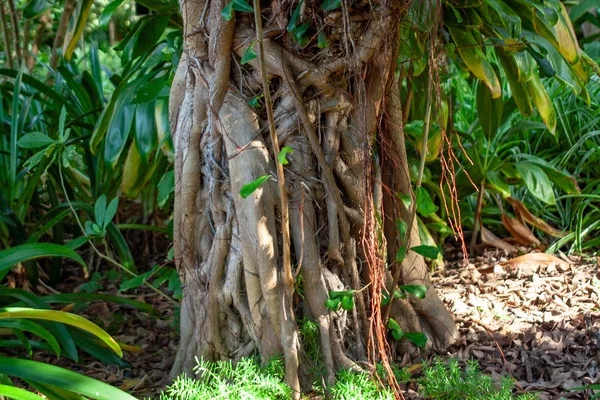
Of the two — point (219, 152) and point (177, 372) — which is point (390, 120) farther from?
point (177, 372)

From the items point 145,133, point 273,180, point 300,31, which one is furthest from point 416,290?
point 145,133

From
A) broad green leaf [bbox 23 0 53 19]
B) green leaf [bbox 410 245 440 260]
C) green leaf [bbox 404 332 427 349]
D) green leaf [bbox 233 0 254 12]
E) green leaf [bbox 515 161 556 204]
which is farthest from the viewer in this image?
green leaf [bbox 515 161 556 204]

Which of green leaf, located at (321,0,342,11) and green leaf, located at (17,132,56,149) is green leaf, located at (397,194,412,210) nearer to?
green leaf, located at (321,0,342,11)

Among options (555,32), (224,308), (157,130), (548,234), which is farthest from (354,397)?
(548,234)

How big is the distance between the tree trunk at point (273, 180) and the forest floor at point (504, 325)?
37 cm

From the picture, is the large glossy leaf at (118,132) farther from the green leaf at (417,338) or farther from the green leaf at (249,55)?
the green leaf at (417,338)

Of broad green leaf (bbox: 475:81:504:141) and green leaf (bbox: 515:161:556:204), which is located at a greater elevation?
broad green leaf (bbox: 475:81:504:141)

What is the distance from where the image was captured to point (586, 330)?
2.53m

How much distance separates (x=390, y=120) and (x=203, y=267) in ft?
2.59

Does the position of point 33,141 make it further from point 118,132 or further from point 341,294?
point 341,294

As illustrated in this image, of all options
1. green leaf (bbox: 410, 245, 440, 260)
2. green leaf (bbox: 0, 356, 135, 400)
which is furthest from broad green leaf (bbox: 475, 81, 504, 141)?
green leaf (bbox: 0, 356, 135, 400)

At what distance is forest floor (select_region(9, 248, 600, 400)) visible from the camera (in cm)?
233

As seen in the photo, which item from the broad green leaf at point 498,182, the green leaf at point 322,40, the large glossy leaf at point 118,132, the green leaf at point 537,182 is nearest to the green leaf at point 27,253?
the large glossy leaf at point 118,132

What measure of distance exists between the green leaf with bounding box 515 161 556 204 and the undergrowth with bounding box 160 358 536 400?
1.34m
